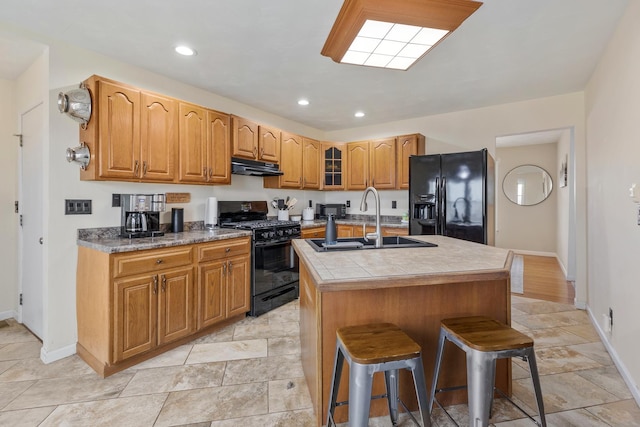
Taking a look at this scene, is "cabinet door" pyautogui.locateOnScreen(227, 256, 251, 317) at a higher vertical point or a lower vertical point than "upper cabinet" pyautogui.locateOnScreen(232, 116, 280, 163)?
lower

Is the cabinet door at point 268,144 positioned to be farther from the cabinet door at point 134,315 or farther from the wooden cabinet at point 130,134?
the cabinet door at point 134,315

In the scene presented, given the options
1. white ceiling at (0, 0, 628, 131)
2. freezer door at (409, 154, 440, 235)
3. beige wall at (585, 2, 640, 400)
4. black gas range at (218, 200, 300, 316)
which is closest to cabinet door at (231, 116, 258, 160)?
white ceiling at (0, 0, 628, 131)

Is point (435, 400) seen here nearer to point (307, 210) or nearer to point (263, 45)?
point (263, 45)

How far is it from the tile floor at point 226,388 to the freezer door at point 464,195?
4.00 ft

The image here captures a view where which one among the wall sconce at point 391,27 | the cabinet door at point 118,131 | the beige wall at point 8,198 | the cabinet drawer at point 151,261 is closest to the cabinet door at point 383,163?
the wall sconce at point 391,27

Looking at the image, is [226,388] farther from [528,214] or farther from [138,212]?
[528,214]

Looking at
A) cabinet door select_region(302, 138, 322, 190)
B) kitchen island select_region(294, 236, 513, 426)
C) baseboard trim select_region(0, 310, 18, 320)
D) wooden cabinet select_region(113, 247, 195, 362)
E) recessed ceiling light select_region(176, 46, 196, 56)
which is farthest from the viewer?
cabinet door select_region(302, 138, 322, 190)

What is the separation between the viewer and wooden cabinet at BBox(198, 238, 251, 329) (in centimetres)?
270

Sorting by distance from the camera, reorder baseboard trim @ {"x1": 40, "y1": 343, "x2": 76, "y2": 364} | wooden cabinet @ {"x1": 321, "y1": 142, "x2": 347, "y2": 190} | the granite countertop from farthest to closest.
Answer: wooden cabinet @ {"x1": 321, "y1": 142, "x2": 347, "y2": 190}, baseboard trim @ {"x1": 40, "y1": 343, "x2": 76, "y2": 364}, the granite countertop

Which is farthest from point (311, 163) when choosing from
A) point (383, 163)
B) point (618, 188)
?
point (618, 188)

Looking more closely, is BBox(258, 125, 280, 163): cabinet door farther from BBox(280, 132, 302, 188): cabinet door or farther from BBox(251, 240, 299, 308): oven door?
BBox(251, 240, 299, 308): oven door

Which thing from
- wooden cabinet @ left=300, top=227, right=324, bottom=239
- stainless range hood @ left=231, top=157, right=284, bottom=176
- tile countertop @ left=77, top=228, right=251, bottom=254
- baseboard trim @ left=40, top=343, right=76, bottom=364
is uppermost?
stainless range hood @ left=231, top=157, right=284, bottom=176

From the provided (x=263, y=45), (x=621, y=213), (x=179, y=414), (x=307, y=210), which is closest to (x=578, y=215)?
(x=621, y=213)

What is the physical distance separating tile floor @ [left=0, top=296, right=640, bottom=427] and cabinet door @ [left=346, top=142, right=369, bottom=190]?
2733 mm
